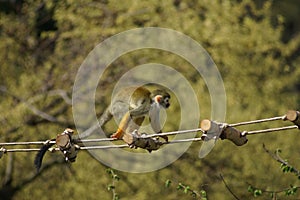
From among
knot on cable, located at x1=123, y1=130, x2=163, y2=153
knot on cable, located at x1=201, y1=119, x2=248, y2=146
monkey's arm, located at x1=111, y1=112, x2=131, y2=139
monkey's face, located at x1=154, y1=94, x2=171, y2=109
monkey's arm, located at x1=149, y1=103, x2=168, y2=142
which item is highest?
monkey's face, located at x1=154, y1=94, x2=171, y2=109

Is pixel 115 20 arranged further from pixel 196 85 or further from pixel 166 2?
pixel 196 85

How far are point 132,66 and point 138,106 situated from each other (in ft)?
16.8

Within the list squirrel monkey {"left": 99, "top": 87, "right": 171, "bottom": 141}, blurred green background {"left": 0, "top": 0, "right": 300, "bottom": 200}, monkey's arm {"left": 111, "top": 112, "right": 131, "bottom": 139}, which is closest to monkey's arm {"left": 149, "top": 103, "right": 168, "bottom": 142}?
squirrel monkey {"left": 99, "top": 87, "right": 171, "bottom": 141}

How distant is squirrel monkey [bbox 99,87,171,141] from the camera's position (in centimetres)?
509

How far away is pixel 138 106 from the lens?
520cm

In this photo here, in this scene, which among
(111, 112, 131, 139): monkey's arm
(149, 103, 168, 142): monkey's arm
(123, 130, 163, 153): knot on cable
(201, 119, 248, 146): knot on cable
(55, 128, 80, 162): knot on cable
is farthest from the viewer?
(149, 103, 168, 142): monkey's arm

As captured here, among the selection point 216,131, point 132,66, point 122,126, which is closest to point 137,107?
point 122,126

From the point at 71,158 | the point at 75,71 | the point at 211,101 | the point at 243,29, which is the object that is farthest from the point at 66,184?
the point at 71,158

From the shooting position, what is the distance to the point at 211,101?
32.2ft

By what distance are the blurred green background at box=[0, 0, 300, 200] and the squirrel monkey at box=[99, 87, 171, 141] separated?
14.4 ft

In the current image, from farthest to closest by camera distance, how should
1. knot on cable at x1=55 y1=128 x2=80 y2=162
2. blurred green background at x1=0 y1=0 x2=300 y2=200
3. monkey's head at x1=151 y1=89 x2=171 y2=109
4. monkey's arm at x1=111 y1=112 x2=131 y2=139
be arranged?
blurred green background at x1=0 y1=0 x2=300 y2=200 < monkey's head at x1=151 y1=89 x2=171 y2=109 < monkey's arm at x1=111 y1=112 x2=131 y2=139 < knot on cable at x1=55 y1=128 x2=80 y2=162

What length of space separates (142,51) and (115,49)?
333 mm

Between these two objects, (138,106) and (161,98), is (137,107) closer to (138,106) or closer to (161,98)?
(138,106)

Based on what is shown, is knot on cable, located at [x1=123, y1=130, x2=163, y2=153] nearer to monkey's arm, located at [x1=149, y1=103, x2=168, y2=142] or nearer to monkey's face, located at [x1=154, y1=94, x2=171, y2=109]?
monkey's arm, located at [x1=149, y1=103, x2=168, y2=142]
